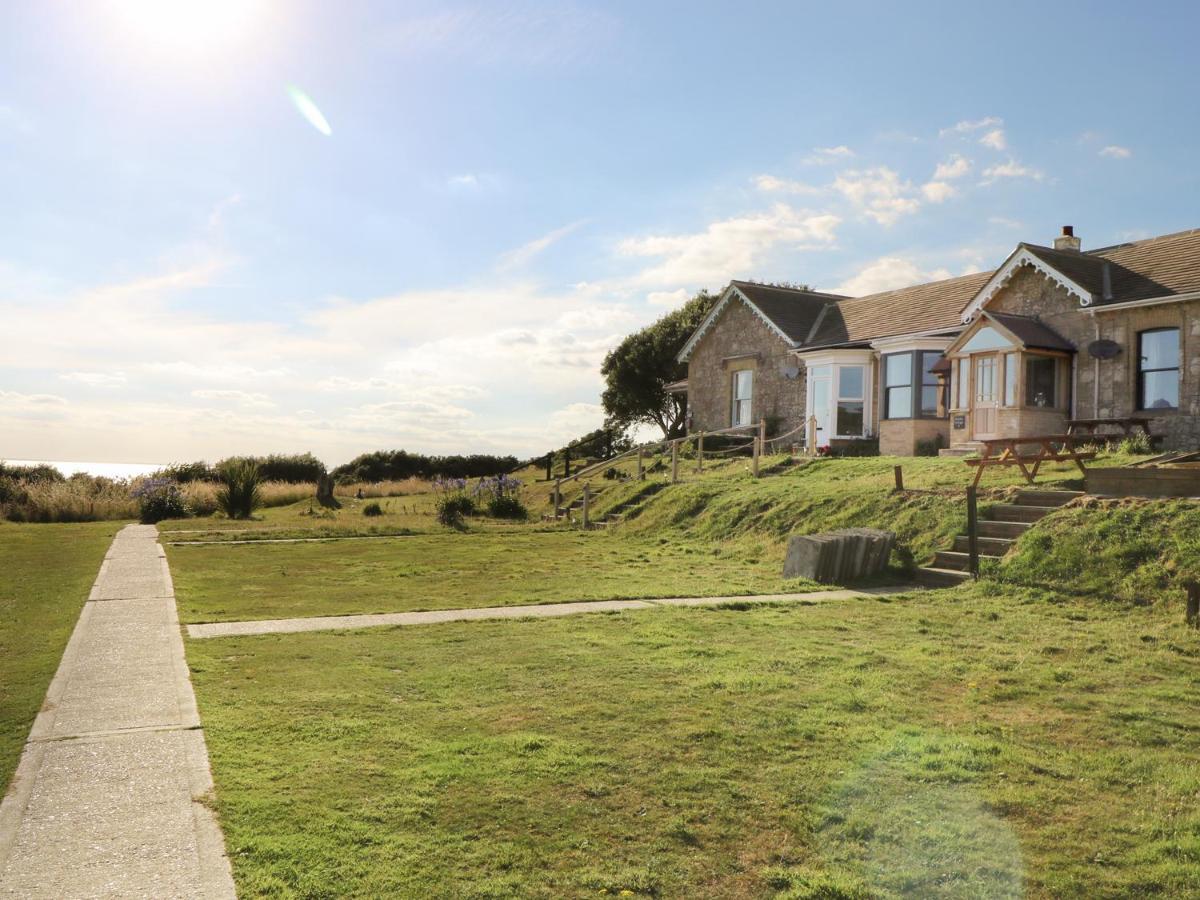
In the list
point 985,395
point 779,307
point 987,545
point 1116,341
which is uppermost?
point 779,307

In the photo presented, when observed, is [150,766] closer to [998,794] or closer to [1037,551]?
[998,794]

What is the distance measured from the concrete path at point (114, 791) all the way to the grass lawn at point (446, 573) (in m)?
2.89

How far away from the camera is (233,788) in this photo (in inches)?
201

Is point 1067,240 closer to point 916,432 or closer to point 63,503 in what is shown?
point 916,432

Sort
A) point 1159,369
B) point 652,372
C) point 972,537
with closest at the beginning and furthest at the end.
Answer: point 972,537
point 1159,369
point 652,372

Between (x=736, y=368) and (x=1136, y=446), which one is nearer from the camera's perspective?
(x=1136, y=446)

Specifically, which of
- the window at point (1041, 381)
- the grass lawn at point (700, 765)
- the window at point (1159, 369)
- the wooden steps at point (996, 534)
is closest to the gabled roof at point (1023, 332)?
the window at point (1041, 381)

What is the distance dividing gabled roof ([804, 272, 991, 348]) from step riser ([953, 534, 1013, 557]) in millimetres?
13985

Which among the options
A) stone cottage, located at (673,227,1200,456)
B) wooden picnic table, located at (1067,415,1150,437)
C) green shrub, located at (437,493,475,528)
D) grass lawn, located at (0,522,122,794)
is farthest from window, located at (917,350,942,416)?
grass lawn, located at (0,522,122,794)

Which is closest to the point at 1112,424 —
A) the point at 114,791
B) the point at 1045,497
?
the point at 1045,497

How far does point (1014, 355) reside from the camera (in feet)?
75.9

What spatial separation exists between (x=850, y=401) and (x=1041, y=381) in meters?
7.03

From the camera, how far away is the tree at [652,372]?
51594 mm

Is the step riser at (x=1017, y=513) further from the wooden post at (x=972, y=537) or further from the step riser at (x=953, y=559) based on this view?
the wooden post at (x=972, y=537)
